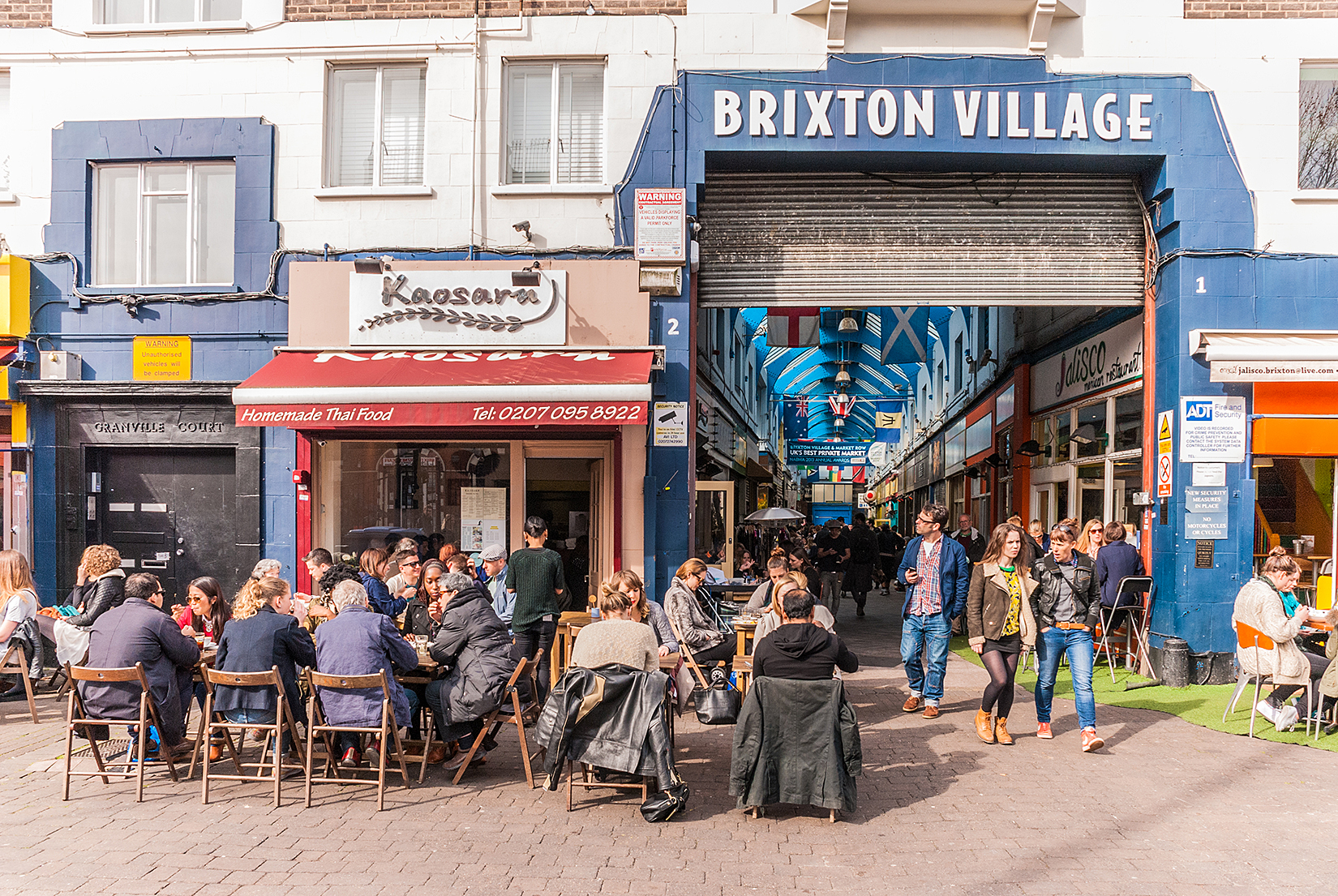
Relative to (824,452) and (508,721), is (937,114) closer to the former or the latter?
(508,721)

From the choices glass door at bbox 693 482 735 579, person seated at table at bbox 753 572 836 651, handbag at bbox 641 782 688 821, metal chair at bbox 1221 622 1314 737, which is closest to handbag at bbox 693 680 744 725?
person seated at table at bbox 753 572 836 651

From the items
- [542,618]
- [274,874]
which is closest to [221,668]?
[274,874]

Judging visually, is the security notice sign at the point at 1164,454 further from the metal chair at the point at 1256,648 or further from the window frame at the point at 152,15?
the window frame at the point at 152,15

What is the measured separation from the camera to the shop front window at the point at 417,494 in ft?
37.5

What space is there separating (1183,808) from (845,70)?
26.5 feet

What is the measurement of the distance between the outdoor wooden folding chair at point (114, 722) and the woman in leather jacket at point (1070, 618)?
6586 mm

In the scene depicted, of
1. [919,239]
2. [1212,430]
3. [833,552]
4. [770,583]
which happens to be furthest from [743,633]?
[833,552]

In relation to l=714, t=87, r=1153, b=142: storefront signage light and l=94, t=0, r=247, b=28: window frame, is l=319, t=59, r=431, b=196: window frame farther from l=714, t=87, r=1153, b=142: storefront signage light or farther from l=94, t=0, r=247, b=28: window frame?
l=714, t=87, r=1153, b=142: storefront signage light

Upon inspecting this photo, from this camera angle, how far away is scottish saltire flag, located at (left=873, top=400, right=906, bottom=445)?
37.6 metres

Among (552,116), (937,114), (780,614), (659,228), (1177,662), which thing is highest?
(552,116)

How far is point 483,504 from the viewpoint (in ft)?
37.6

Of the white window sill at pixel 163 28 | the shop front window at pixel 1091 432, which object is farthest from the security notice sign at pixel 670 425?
the white window sill at pixel 163 28

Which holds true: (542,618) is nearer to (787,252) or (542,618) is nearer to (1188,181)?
(787,252)

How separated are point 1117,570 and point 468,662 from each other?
7457 mm
